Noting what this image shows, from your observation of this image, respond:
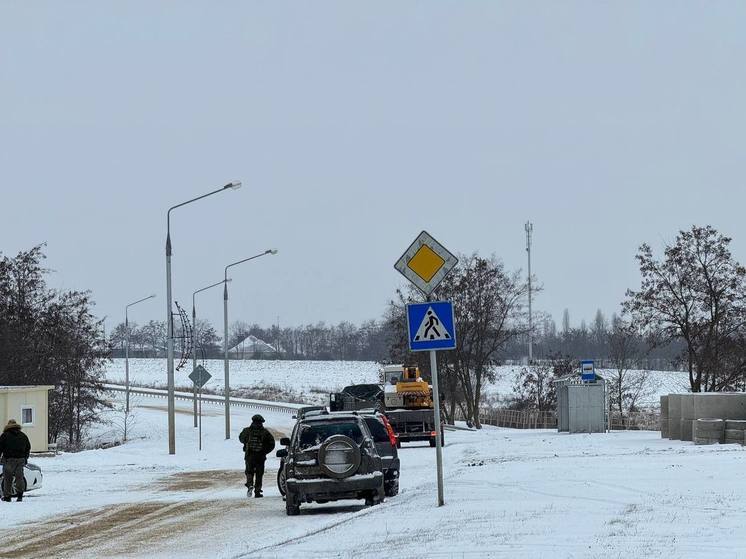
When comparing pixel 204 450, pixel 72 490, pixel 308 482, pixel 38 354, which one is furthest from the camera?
pixel 38 354

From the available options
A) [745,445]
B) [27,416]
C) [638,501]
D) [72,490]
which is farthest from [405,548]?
[27,416]

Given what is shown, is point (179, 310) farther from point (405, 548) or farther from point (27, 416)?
point (405, 548)

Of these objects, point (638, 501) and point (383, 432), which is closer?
point (638, 501)

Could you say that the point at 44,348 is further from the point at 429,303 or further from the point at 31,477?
the point at 429,303

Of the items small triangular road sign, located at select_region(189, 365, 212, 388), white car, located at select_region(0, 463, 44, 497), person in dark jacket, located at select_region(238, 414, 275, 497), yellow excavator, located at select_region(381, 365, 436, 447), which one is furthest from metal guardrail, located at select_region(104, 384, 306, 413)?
person in dark jacket, located at select_region(238, 414, 275, 497)

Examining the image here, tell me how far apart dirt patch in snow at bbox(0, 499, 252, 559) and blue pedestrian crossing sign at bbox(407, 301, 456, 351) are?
4.21 metres

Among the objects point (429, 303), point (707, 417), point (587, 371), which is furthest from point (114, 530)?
point (587, 371)

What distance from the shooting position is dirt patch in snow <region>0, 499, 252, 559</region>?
1542cm

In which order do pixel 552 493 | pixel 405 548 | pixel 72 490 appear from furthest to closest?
pixel 72 490 < pixel 552 493 < pixel 405 548

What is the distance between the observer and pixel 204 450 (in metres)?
49.6

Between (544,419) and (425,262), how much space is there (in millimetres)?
50628

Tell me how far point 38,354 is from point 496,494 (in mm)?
51298

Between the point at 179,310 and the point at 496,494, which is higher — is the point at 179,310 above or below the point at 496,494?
above

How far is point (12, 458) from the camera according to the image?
25.0 metres
